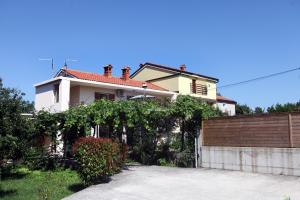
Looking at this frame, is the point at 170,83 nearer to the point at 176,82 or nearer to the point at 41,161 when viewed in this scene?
the point at 176,82

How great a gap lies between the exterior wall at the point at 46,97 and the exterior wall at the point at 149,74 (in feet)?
42.3

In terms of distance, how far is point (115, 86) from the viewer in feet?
97.6

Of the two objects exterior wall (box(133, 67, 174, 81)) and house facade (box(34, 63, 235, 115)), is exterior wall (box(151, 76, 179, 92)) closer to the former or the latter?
house facade (box(34, 63, 235, 115))

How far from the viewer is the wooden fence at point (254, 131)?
12867 mm

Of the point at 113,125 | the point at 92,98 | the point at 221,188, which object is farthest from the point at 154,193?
the point at 92,98

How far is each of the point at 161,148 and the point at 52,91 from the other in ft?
45.3

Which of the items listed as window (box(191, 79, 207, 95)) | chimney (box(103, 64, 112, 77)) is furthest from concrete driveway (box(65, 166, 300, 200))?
window (box(191, 79, 207, 95))

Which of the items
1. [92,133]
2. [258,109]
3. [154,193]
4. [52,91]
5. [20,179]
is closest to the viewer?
[154,193]

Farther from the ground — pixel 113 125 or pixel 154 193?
pixel 113 125

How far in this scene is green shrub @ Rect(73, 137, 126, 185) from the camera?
11.6 metres

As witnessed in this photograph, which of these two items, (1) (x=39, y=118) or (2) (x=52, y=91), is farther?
(2) (x=52, y=91)

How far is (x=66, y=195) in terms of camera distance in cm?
1093

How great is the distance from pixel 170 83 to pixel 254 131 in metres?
23.4

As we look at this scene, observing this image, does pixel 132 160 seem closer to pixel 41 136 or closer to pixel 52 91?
pixel 41 136
